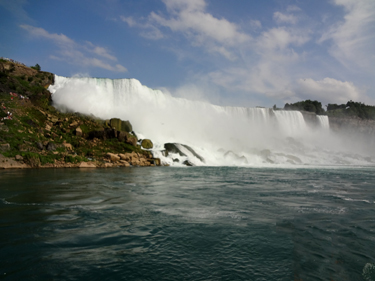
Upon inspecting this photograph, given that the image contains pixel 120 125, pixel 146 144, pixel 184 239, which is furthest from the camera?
pixel 120 125

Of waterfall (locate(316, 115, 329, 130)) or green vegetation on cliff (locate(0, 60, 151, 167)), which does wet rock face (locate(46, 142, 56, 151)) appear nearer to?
green vegetation on cliff (locate(0, 60, 151, 167))

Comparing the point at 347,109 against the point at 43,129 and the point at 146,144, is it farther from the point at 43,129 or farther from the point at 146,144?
the point at 43,129

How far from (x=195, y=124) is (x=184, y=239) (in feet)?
137

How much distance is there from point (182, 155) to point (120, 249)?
29.0 meters

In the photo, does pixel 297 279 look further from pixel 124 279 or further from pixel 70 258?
pixel 70 258

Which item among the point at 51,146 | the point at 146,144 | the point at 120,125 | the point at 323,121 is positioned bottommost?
the point at 51,146

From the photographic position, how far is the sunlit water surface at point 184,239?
12.3 ft

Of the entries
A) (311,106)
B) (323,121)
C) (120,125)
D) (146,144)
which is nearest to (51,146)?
(120,125)

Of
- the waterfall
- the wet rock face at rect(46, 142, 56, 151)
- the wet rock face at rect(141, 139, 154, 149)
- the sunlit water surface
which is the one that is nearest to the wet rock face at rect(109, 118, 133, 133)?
the wet rock face at rect(141, 139, 154, 149)

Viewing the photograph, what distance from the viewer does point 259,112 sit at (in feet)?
184

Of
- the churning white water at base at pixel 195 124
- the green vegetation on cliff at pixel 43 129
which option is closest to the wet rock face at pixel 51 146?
the green vegetation on cliff at pixel 43 129

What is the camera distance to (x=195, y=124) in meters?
46.6

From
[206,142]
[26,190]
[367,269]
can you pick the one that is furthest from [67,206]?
[206,142]

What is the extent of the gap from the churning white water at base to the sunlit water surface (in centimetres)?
2432
